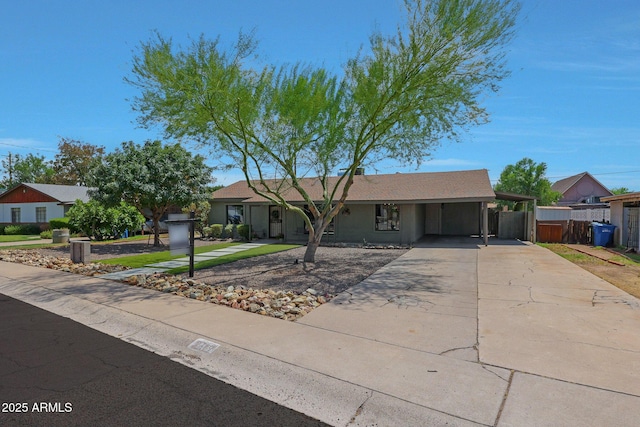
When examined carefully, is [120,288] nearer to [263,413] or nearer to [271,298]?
[271,298]

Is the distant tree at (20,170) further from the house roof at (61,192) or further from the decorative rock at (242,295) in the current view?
the decorative rock at (242,295)

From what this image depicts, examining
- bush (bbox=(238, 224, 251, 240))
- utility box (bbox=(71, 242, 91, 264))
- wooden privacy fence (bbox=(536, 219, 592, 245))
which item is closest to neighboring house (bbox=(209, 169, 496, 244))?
bush (bbox=(238, 224, 251, 240))

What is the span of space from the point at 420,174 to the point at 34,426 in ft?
73.4

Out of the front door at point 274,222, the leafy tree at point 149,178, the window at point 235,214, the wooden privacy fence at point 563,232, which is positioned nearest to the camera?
the leafy tree at point 149,178

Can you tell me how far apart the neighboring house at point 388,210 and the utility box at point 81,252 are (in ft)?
32.2

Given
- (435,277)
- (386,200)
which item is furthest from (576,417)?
(386,200)

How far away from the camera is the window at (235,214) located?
24223 millimetres

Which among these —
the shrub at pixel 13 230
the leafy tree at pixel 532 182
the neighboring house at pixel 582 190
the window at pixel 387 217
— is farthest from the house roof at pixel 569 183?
the shrub at pixel 13 230

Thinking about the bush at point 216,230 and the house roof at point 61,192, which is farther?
the house roof at point 61,192

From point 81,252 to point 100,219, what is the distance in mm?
10242

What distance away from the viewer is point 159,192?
16.1 metres

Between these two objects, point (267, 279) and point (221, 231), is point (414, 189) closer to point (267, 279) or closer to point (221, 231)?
point (221, 231)

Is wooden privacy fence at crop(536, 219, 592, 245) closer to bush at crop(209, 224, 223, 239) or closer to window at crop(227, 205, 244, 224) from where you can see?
window at crop(227, 205, 244, 224)

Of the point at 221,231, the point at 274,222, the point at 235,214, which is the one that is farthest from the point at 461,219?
the point at 221,231
